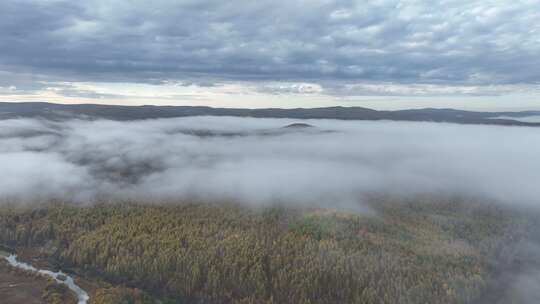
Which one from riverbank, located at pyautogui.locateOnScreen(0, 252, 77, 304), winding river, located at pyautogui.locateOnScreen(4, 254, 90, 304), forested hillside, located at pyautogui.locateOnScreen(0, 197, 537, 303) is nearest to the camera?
forested hillside, located at pyautogui.locateOnScreen(0, 197, 537, 303)

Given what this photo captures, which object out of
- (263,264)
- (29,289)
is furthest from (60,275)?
(263,264)

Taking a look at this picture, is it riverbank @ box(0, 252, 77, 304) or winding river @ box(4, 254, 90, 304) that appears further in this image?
winding river @ box(4, 254, 90, 304)

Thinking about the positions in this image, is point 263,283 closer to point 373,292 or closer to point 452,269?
point 373,292

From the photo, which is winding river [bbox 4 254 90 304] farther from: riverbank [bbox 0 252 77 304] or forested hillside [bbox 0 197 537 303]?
forested hillside [bbox 0 197 537 303]

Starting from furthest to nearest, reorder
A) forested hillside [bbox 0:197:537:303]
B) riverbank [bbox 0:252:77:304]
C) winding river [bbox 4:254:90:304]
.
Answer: winding river [bbox 4:254:90:304] < riverbank [bbox 0:252:77:304] < forested hillside [bbox 0:197:537:303]

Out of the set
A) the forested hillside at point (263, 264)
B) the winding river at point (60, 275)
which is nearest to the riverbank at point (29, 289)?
the winding river at point (60, 275)

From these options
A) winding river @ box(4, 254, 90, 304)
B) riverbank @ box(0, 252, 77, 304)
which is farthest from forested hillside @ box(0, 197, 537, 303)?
riverbank @ box(0, 252, 77, 304)

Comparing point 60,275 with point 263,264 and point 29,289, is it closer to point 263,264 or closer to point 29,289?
point 29,289

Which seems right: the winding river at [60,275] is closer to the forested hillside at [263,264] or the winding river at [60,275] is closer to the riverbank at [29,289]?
the riverbank at [29,289]
